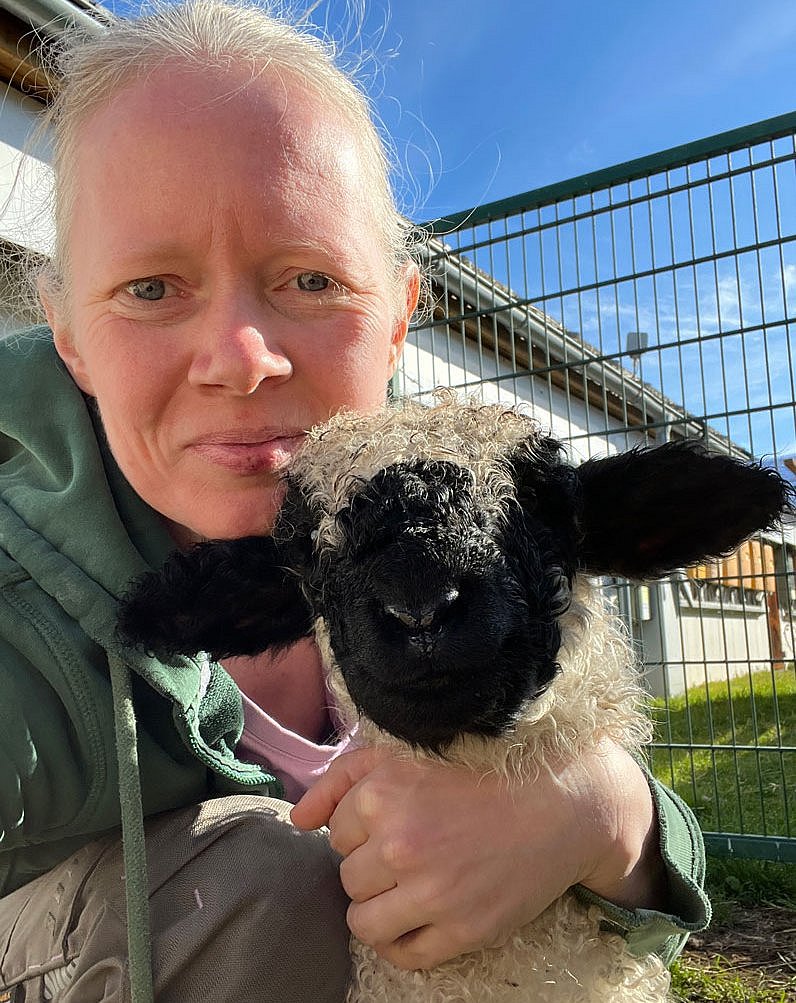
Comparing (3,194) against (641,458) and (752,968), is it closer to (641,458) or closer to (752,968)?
(641,458)

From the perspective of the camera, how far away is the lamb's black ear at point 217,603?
1.11 m

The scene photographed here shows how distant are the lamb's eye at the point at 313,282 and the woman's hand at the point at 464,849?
0.74m

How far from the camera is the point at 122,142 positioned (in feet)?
4.44

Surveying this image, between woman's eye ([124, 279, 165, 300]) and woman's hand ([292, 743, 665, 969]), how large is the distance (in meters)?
0.78

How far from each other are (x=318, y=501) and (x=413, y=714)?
1.10 ft

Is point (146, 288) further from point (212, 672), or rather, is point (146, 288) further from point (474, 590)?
point (474, 590)

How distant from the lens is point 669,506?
110cm

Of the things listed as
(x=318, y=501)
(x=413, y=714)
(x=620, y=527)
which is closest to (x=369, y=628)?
(x=413, y=714)

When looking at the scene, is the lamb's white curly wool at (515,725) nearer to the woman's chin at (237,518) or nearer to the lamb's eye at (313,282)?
the woman's chin at (237,518)

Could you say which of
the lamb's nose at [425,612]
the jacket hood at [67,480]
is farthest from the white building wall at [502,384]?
the lamb's nose at [425,612]

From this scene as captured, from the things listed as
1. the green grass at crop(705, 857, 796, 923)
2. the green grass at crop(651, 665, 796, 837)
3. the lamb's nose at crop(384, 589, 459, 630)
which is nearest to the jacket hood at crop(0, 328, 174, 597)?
the lamb's nose at crop(384, 589, 459, 630)

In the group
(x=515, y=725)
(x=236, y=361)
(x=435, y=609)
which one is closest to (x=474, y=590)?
(x=435, y=609)

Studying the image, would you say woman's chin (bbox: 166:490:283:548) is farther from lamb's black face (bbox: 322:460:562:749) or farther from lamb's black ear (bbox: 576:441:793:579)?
lamb's black ear (bbox: 576:441:793:579)

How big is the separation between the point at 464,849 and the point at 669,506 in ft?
1.74
